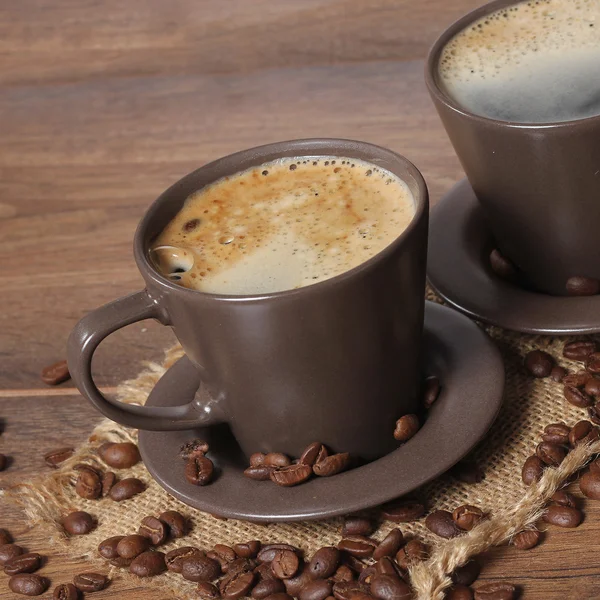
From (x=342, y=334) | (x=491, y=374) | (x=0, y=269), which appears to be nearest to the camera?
(x=342, y=334)

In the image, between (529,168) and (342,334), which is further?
(529,168)

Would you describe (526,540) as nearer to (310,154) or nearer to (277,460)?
(277,460)

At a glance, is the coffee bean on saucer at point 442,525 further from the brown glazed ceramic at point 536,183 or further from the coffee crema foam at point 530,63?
the coffee crema foam at point 530,63

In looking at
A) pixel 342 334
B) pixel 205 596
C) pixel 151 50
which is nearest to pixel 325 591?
pixel 205 596

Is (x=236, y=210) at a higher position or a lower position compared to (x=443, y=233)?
higher

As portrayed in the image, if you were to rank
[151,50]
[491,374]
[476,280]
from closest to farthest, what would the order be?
[491,374] < [476,280] < [151,50]

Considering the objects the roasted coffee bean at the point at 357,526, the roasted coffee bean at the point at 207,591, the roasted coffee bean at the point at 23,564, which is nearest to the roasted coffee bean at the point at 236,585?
the roasted coffee bean at the point at 207,591

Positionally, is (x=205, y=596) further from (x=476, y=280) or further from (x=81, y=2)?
(x=81, y=2)
